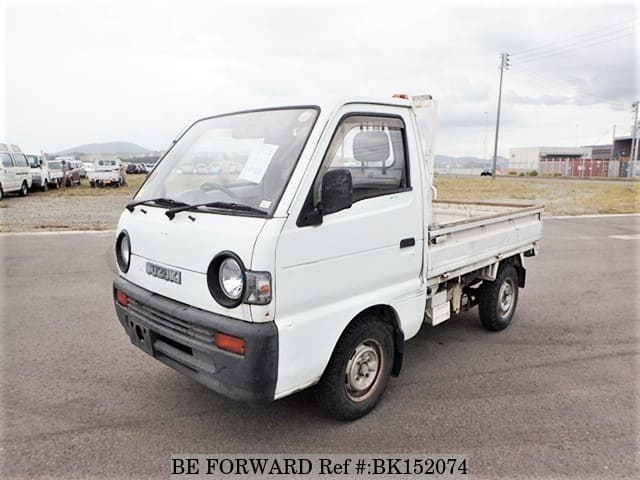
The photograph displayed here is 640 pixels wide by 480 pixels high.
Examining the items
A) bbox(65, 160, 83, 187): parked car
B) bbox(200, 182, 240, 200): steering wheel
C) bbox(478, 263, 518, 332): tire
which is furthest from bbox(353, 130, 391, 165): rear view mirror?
bbox(65, 160, 83, 187): parked car

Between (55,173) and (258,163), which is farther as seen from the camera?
(55,173)

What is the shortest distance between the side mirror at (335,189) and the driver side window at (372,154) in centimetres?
25

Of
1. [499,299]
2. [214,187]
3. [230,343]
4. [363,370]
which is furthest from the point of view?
[499,299]

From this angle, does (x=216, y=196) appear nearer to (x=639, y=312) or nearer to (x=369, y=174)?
(x=369, y=174)

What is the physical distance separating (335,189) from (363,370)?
1324 millimetres

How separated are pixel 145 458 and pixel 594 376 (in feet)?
11.7

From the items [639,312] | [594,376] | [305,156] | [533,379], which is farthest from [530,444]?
[639,312]

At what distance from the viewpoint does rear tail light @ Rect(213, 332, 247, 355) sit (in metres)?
2.59

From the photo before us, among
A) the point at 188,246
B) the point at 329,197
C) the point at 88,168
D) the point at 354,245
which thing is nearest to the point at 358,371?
the point at 354,245

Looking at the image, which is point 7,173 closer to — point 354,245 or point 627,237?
point 354,245

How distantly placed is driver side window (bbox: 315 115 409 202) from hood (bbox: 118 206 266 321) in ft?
2.67

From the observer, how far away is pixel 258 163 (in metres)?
2.96

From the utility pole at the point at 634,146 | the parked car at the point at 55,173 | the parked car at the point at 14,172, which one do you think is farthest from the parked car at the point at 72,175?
the utility pole at the point at 634,146

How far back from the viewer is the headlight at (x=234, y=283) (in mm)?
2553
